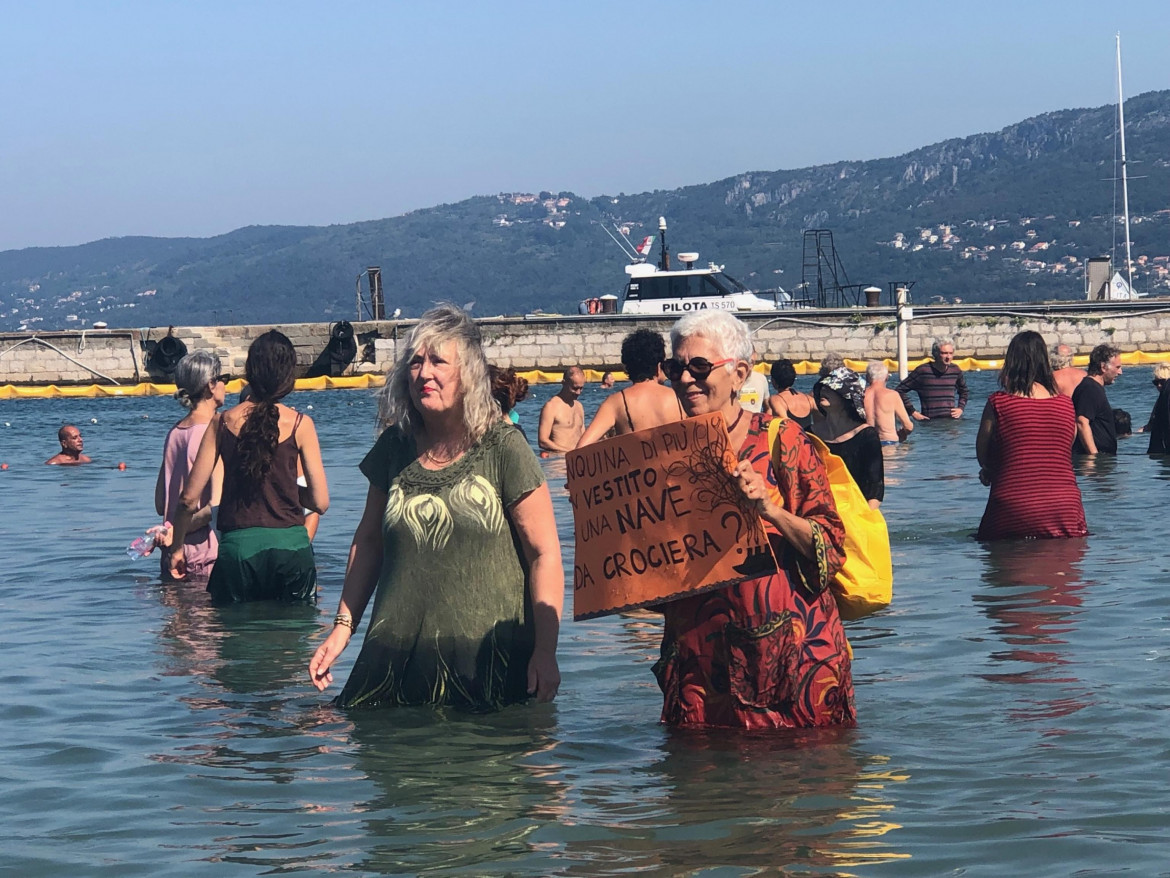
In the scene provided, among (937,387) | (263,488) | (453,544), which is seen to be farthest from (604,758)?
(937,387)

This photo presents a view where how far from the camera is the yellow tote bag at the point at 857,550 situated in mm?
4938

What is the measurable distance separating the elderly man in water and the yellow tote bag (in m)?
16.6

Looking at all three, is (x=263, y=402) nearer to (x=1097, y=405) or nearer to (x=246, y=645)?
(x=246, y=645)

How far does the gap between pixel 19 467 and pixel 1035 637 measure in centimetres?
1839

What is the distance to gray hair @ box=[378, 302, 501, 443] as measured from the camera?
16.4 feet

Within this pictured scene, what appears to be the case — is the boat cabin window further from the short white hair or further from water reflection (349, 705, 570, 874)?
the short white hair

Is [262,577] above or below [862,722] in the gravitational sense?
above

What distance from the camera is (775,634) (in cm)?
489

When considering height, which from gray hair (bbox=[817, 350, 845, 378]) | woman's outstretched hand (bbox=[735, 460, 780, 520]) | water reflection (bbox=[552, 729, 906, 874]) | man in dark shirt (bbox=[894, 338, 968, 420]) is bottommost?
water reflection (bbox=[552, 729, 906, 874])

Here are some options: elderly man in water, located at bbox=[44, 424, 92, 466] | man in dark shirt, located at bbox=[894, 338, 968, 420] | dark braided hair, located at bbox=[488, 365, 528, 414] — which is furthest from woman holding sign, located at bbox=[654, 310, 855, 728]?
elderly man in water, located at bbox=[44, 424, 92, 466]

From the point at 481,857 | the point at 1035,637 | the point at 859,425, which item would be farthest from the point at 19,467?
the point at 481,857

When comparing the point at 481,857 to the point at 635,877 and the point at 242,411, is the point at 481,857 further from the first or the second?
the point at 242,411

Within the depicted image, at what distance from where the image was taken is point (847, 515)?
4941 mm

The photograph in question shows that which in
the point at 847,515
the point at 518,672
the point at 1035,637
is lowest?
the point at 1035,637
